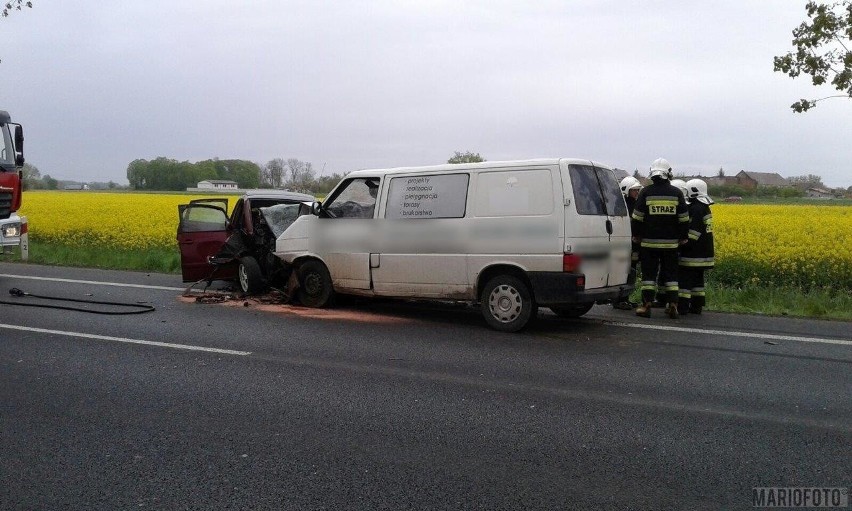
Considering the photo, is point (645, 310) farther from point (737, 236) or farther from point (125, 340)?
point (737, 236)

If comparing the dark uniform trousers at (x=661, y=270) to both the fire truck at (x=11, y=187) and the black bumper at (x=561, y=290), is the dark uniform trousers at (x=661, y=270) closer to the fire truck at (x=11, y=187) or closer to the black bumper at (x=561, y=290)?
the black bumper at (x=561, y=290)

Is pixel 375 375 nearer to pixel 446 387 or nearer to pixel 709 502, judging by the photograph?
pixel 446 387

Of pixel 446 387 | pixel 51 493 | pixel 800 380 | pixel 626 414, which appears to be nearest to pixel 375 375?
pixel 446 387

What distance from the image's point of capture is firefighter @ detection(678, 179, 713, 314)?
9.07 m

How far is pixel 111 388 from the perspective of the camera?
576 centimetres

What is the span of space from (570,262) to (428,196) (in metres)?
1.88

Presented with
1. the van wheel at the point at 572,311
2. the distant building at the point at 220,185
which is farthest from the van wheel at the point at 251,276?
the distant building at the point at 220,185

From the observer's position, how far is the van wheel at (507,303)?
7.84 metres

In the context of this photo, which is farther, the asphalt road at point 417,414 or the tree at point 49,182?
the tree at point 49,182

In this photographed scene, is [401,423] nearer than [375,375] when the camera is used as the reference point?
Yes

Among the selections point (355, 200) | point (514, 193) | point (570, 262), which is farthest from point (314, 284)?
point (570, 262)

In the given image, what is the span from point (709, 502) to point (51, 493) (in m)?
3.36

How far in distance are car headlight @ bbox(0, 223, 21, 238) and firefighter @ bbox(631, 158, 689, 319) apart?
33.8ft

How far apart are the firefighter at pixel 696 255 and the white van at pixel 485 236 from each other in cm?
106
